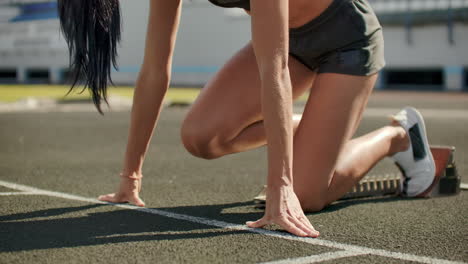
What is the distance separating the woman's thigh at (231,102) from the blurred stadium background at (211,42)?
716 inches

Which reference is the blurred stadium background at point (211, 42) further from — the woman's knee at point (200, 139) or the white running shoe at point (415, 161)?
the woman's knee at point (200, 139)

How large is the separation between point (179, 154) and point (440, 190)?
2.96m

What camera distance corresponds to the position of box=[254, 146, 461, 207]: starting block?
4.00m

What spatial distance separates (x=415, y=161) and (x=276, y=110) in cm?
147

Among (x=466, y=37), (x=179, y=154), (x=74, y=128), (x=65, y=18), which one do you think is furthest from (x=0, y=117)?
(x=466, y=37)

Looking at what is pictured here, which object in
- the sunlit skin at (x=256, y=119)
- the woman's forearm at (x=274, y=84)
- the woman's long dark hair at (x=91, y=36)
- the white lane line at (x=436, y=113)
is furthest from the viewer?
the white lane line at (x=436, y=113)

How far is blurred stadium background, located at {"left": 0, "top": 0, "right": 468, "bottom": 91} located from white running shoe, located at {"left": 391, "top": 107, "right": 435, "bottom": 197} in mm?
17776

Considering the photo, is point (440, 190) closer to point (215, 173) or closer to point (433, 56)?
point (215, 173)

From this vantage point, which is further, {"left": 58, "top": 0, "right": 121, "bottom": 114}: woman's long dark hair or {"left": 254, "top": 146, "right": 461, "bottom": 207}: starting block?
{"left": 254, "top": 146, "right": 461, "bottom": 207}: starting block

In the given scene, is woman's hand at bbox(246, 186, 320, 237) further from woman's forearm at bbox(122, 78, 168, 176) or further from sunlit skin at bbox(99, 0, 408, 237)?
woman's forearm at bbox(122, 78, 168, 176)

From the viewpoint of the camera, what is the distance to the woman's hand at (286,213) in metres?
2.84

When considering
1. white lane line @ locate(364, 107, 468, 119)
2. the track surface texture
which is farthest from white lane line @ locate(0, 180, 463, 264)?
white lane line @ locate(364, 107, 468, 119)

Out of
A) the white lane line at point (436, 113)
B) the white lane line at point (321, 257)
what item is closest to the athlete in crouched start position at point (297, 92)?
the white lane line at point (321, 257)

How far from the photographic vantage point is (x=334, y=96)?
3465 mm
